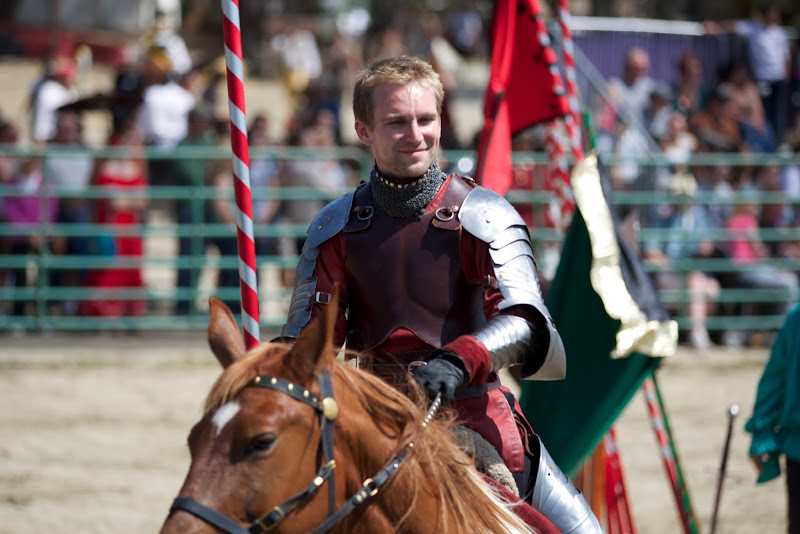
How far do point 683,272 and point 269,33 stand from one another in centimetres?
1437

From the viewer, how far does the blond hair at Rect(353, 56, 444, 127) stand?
9.18ft

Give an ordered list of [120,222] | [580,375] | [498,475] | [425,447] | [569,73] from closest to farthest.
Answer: [425,447]
[498,475]
[580,375]
[569,73]
[120,222]

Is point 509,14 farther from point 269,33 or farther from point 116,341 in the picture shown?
point 269,33

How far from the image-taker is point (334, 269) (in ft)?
9.68

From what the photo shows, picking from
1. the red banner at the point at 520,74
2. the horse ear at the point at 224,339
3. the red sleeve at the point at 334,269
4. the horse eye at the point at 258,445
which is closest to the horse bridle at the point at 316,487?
the horse eye at the point at 258,445

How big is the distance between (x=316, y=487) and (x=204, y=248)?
8.35 m

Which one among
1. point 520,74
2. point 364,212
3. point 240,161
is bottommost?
point 364,212

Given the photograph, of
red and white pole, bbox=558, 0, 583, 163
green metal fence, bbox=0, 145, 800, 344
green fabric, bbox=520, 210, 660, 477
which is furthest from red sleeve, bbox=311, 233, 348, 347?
green metal fence, bbox=0, 145, 800, 344

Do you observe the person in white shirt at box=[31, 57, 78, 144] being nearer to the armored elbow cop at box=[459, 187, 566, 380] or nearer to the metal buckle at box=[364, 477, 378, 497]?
the armored elbow cop at box=[459, 187, 566, 380]

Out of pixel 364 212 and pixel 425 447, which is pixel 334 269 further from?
pixel 425 447

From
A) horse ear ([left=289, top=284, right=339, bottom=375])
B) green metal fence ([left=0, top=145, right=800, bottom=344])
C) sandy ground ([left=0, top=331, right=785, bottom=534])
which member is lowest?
sandy ground ([left=0, top=331, right=785, bottom=534])

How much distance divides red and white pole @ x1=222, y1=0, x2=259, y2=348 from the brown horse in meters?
0.70

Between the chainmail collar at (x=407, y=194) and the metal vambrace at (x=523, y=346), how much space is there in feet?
1.34

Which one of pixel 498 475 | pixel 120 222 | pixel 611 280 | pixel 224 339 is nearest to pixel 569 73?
pixel 611 280
